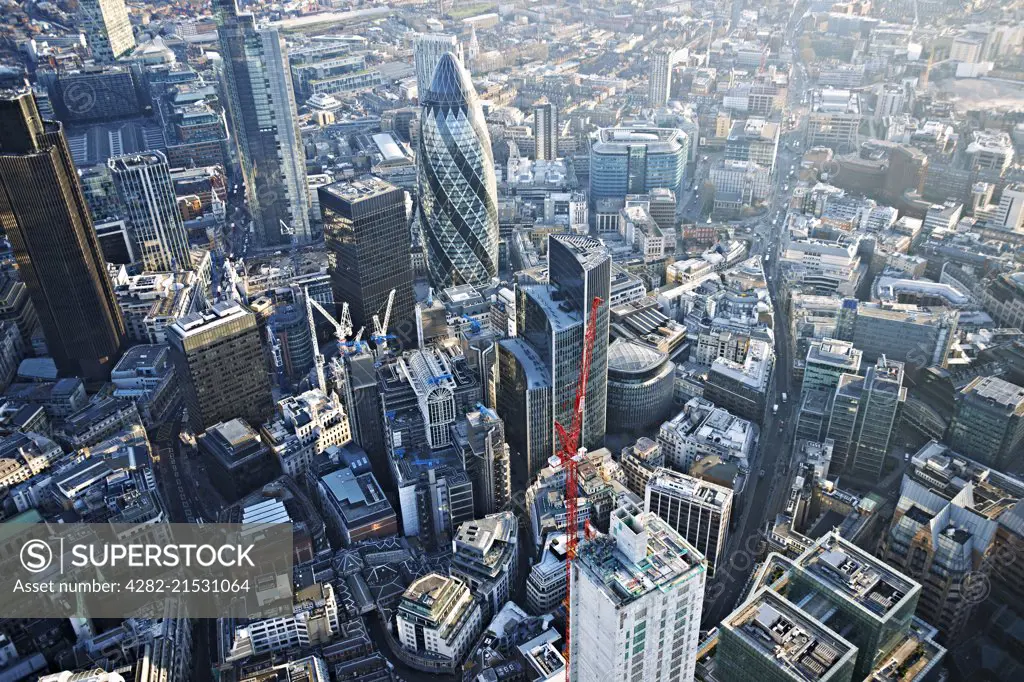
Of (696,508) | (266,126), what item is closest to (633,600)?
(696,508)

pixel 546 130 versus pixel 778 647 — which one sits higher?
pixel 546 130

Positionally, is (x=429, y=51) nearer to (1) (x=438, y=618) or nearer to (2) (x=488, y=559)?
(2) (x=488, y=559)

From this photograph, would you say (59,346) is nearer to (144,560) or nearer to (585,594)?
(144,560)

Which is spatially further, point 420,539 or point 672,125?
point 672,125

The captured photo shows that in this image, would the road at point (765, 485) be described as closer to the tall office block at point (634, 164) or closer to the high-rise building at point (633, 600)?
the tall office block at point (634, 164)

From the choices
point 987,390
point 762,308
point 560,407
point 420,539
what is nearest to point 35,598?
point 420,539

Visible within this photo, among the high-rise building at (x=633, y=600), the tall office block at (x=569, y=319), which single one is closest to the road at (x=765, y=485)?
the tall office block at (x=569, y=319)

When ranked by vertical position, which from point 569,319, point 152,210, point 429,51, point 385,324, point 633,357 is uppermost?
point 429,51
